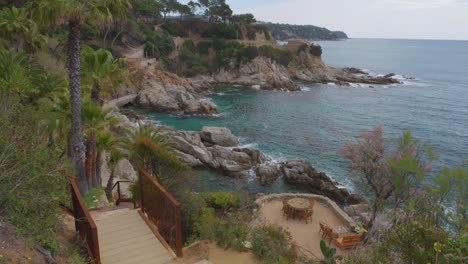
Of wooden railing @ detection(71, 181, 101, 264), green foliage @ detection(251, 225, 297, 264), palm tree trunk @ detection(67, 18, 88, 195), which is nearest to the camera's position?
wooden railing @ detection(71, 181, 101, 264)

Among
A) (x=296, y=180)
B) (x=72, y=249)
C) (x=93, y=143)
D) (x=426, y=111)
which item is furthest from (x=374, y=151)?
(x=426, y=111)

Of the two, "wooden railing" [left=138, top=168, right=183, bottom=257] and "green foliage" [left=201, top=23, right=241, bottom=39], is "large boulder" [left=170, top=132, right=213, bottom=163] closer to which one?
"wooden railing" [left=138, top=168, right=183, bottom=257]

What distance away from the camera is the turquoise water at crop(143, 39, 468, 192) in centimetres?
3328

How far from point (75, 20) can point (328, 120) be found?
130 ft

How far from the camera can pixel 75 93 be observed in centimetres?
1316

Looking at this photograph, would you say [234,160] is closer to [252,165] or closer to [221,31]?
[252,165]

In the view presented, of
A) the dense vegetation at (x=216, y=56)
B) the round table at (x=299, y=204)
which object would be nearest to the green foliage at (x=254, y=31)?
the dense vegetation at (x=216, y=56)

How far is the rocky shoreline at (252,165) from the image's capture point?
1012 inches

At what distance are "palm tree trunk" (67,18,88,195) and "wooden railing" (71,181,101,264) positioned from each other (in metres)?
3.50

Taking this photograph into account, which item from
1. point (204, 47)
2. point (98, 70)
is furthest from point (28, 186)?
point (204, 47)

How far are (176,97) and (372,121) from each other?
27.9m

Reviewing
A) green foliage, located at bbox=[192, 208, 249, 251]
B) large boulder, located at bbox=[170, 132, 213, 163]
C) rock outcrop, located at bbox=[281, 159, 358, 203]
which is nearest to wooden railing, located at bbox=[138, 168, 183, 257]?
green foliage, located at bbox=[192, 208, 249, 251]

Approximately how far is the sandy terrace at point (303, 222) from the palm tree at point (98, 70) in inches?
382

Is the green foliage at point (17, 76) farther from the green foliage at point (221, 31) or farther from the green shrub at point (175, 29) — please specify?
the green foliage at point (221, 31)
